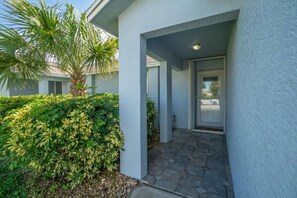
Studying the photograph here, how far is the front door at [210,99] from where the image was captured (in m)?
5.97

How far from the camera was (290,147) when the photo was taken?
25.3 inches

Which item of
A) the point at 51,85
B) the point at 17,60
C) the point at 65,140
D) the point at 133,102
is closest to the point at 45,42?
the point at 17,60

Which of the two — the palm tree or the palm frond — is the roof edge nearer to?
the palm tree

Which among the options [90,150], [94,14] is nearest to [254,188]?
[90,150]

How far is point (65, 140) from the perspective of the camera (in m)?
2.39

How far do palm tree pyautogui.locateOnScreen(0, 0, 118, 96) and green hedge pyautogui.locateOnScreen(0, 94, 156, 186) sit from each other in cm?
202

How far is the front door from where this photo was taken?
5.97 m

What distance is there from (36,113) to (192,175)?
130 inches

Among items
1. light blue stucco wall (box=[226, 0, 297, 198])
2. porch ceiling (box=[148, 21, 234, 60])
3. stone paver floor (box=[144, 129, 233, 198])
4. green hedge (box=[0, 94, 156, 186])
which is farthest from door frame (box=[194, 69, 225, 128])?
light blue stucco wall (box=[226, 0, 297, 198])

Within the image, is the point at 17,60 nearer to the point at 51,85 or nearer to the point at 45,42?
the point at 45,42

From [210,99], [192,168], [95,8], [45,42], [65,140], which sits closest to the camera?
[65,140]

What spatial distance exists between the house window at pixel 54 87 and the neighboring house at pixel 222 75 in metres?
9.41

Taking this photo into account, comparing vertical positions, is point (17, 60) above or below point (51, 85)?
above

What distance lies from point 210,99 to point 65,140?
574 centimetres
